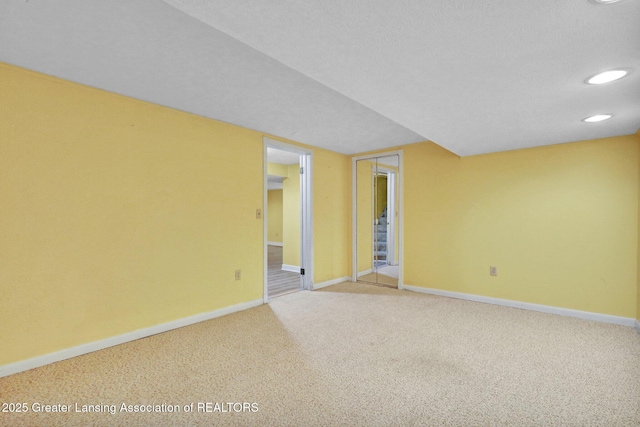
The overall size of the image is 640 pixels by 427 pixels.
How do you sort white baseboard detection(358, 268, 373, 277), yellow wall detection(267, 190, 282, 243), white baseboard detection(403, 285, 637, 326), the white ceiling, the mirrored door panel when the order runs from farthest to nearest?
yellow wall detection(267, 190, 282, 243), white baseboard detection(358, 268, 373, 277), the mirrored door panel, white baseboard detection(403, 285, 637, 326), the white ceiling

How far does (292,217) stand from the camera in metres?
6.39

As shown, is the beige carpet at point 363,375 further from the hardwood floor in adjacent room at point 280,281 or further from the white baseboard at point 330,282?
the white baseboard at point 330,282

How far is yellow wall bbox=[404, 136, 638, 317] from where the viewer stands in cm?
314

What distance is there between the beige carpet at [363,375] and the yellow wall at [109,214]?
351 mm

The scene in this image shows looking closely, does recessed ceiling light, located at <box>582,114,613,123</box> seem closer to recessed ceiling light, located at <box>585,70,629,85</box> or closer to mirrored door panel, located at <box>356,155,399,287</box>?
recessed ceiling light, located at <box>585,70,629,85</box>

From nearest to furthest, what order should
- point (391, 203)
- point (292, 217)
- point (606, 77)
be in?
point (606, 77) → point (391, 203) → point (292, 217)

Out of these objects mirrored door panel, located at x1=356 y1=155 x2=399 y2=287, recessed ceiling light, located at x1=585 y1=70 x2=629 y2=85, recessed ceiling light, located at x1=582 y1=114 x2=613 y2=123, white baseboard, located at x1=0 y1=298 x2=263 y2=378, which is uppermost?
recessed ceiling light, located at x1=585 y1=70 x2=629 y2=85

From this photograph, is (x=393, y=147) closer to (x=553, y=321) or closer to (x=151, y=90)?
(x=553, y=321)

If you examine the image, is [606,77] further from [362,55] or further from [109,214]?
[109,214]

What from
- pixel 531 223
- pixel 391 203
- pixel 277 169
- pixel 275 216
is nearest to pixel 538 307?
pixel 531 223

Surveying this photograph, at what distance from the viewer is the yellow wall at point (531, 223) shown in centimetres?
314

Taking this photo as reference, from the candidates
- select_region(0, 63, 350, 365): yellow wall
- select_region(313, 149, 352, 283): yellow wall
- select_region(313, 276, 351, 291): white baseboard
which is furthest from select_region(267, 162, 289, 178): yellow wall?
select_region(313, 276, 351, 291): white baseboard

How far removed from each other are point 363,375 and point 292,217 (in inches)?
178

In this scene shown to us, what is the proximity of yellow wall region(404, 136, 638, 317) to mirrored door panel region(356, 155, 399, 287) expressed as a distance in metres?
0.90
